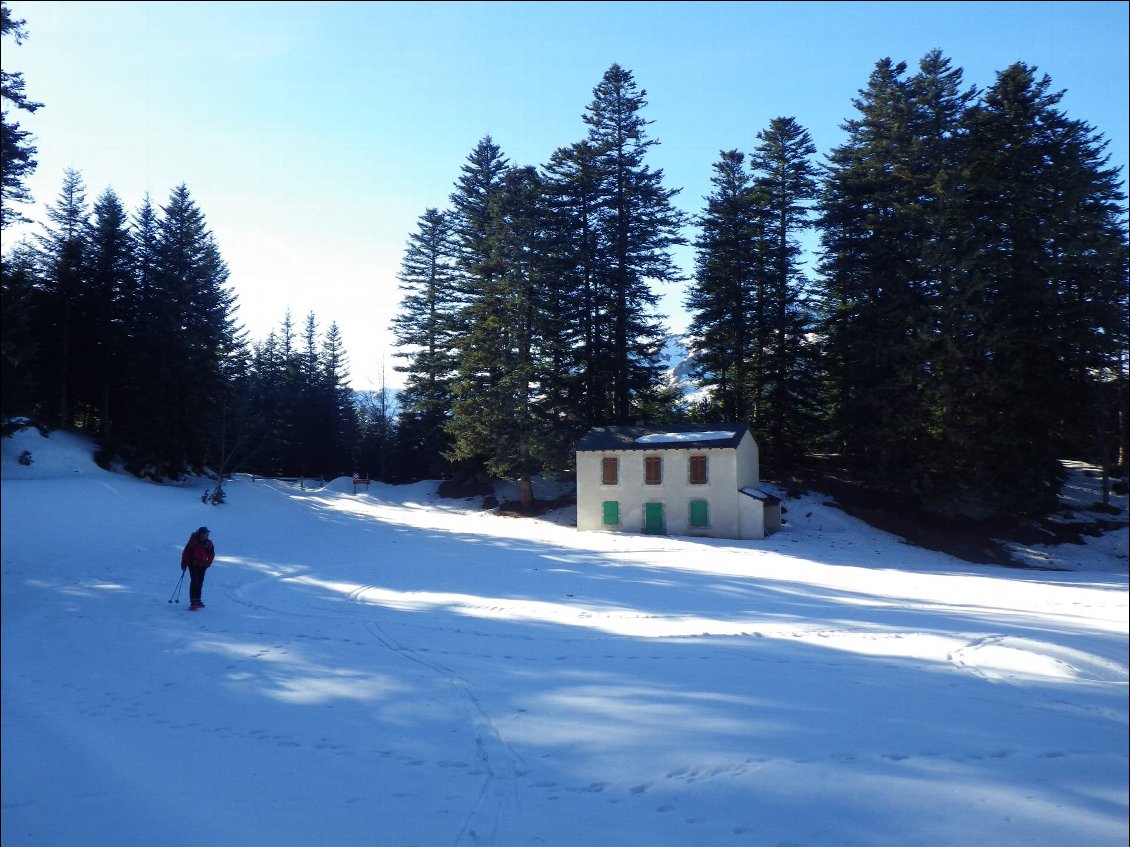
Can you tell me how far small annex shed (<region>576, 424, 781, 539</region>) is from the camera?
85.9 feet

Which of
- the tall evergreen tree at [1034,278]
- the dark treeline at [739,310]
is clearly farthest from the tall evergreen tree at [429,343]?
the tall evergreen tree at [1034,278]

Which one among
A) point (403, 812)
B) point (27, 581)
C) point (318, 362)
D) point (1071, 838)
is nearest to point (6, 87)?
point (27, 581)

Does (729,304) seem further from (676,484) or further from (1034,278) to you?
(1034,278)

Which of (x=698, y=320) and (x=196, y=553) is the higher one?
(x=698, y=320)

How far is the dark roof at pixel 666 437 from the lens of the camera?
26828 millimetres

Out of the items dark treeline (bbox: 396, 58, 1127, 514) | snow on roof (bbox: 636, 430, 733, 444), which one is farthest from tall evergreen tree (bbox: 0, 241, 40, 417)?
snow on roof (bbox: 636, 430, 733, 444)

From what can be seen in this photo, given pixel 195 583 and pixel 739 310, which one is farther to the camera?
pixel 739 310

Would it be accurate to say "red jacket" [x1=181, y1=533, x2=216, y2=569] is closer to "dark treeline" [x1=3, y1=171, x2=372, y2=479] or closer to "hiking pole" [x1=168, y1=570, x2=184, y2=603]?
"hiking pole" [x1=168, y1=570, x2=184, y2=603]

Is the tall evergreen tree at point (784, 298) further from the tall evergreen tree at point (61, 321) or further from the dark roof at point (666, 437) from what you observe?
the tall evergreen tree at point (61, 321)

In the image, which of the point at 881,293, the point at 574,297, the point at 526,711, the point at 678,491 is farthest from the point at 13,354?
the point at 574,297

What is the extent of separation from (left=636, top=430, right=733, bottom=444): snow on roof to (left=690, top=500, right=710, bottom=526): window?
259 cm

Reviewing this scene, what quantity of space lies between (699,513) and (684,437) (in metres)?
3.34

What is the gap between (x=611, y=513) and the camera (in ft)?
92.8

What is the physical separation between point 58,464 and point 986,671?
9.58m
